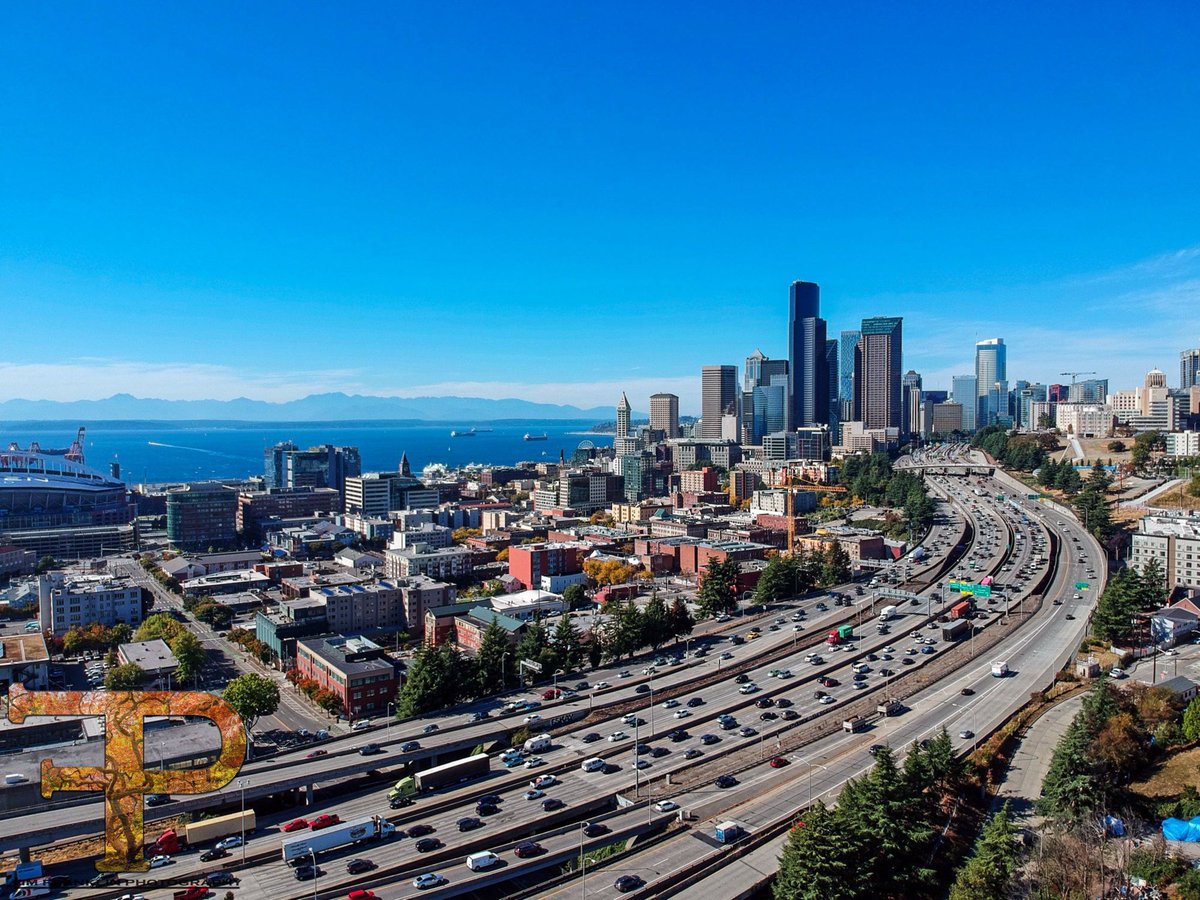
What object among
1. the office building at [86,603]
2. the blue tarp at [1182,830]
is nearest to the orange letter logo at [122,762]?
the blue tarp at [1182,830]

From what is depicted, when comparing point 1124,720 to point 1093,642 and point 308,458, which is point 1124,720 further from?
point 308,458

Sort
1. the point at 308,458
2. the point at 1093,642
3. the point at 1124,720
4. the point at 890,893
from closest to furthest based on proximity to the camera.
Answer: the point at 890,893 → the point at 1124,720 → the point at 1093,642 → the point at 308,458

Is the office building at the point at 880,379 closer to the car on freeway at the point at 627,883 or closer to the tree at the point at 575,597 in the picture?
the tree at the point at 575,597

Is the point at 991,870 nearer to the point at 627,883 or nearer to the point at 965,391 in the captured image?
the point at 627,883

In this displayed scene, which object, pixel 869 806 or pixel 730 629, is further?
pixel 730 629

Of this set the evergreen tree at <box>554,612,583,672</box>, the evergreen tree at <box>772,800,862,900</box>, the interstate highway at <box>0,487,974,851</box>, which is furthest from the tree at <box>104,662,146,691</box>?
the evergreen tree at <box>772,800,862,900</box>

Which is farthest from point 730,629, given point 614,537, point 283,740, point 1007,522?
point 1007,522
